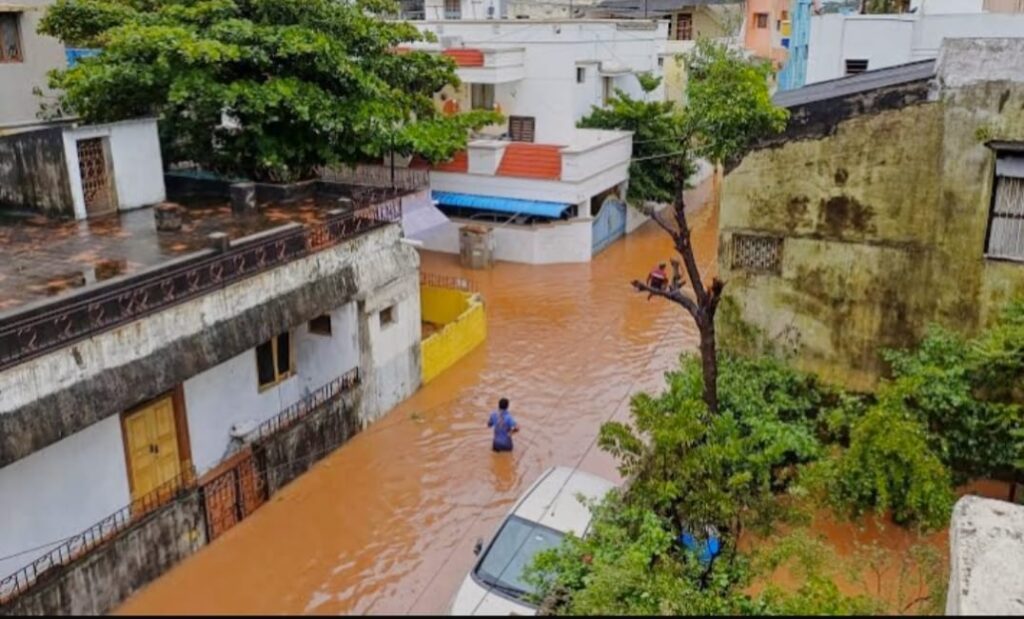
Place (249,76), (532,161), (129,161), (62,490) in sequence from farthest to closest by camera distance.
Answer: (532,161) → (249,76) → (129,161) → (62,490)

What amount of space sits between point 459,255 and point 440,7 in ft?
56.0

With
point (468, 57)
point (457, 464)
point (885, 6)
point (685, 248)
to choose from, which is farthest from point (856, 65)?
point (457, 464)

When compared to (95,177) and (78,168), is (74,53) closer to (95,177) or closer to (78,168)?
(95,177)

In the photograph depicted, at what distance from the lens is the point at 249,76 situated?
16750 millimetres

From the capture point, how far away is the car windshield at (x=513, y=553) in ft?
30.5

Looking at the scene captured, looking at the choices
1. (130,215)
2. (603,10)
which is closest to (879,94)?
(130,215)

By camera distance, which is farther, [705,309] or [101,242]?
[101,242]

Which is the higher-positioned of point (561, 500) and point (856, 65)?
point (856, 65)

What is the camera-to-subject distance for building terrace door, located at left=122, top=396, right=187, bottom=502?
11617mm

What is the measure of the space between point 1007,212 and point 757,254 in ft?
10.6

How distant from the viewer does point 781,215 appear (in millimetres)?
12500

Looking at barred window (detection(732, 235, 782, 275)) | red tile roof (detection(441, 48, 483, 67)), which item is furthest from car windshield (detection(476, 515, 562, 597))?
red tile roof (detection(441, 48, 483, 67))

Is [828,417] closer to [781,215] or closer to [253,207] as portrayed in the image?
[781,215]

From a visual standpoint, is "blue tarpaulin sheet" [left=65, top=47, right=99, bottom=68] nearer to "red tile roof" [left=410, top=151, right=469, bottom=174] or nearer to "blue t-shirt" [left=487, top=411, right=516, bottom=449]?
"red tile roof" [left=410, top=151, right=469, bottom=174]
